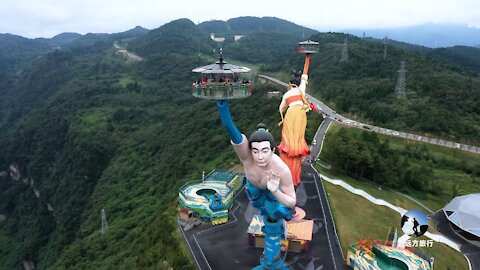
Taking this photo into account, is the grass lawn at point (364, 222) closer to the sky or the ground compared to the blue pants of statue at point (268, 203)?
closer to the ground

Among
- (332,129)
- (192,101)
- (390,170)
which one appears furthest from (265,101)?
(192,101)

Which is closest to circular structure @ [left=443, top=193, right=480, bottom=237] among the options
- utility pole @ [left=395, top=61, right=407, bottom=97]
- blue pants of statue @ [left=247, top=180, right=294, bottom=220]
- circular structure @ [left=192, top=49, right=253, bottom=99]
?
blue pants of statue @ [left=247, top=180, right=294, bottom=220]

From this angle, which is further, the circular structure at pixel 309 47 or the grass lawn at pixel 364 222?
the circular structure at pixel 309 47

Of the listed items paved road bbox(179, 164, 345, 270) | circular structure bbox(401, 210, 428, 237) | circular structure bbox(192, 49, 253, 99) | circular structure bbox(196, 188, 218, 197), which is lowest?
paved road bbox(179, 164, 345, 270)

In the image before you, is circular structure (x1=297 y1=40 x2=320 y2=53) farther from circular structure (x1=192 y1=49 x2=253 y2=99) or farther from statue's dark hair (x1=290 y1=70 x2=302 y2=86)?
circular structure (x1=192 y1=49 x2=253 y2=99)

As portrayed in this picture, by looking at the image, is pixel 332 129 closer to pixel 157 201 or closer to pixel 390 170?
pixel 390 170

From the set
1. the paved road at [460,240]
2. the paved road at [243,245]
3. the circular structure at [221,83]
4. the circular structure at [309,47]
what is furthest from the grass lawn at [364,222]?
the circular structure at [221,83]

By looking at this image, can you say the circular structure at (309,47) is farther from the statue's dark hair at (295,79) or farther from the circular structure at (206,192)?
the circular structure at (206,192)
